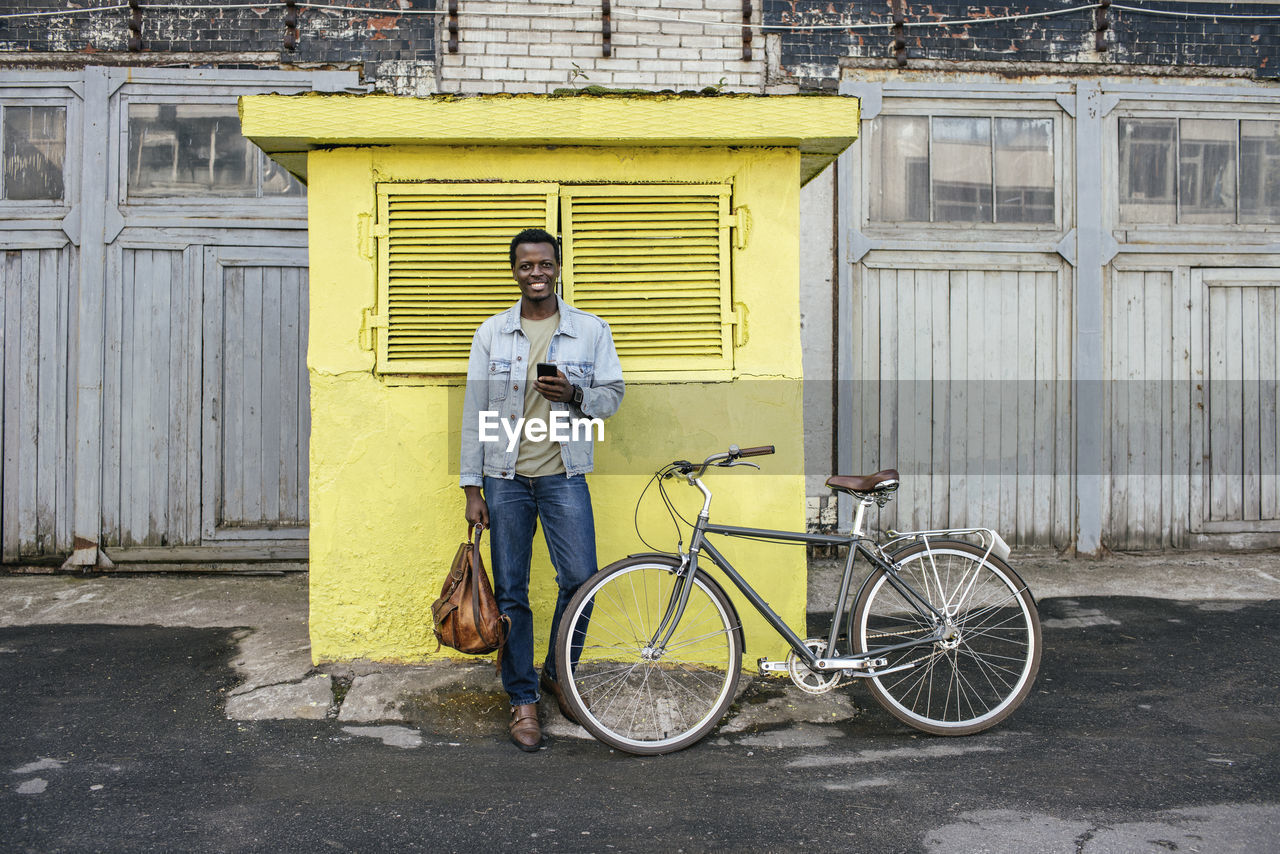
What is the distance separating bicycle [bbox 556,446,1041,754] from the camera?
3.63 metres

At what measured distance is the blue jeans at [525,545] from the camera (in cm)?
376

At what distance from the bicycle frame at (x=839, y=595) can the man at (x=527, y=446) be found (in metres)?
0.42

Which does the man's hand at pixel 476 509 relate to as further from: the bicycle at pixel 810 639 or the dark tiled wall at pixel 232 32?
the dark tiled wall at pixel 232 32

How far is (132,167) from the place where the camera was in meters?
6.50

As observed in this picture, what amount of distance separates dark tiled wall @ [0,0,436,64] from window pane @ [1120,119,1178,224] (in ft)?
16.9

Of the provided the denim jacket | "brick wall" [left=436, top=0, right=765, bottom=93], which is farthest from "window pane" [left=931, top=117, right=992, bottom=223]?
the denim jacket

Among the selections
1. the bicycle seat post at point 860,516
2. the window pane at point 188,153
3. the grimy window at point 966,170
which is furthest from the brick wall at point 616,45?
the bicycle seat post at point 860,516

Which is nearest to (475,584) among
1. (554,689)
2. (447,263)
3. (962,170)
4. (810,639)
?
(554,689)

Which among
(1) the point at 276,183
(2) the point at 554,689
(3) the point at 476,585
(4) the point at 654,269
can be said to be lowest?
(2) the point at 554,689

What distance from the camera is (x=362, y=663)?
435 cm

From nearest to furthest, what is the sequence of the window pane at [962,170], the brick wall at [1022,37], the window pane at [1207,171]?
the brick wall at [1022,37] < the window pane at [962,170] < the window pane at [1207,171]

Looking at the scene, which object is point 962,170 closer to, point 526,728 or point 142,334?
point 526,728

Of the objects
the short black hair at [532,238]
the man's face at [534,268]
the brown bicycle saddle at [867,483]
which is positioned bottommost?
the brown bicycle saddle at [867,483]

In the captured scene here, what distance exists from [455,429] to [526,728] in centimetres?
142
